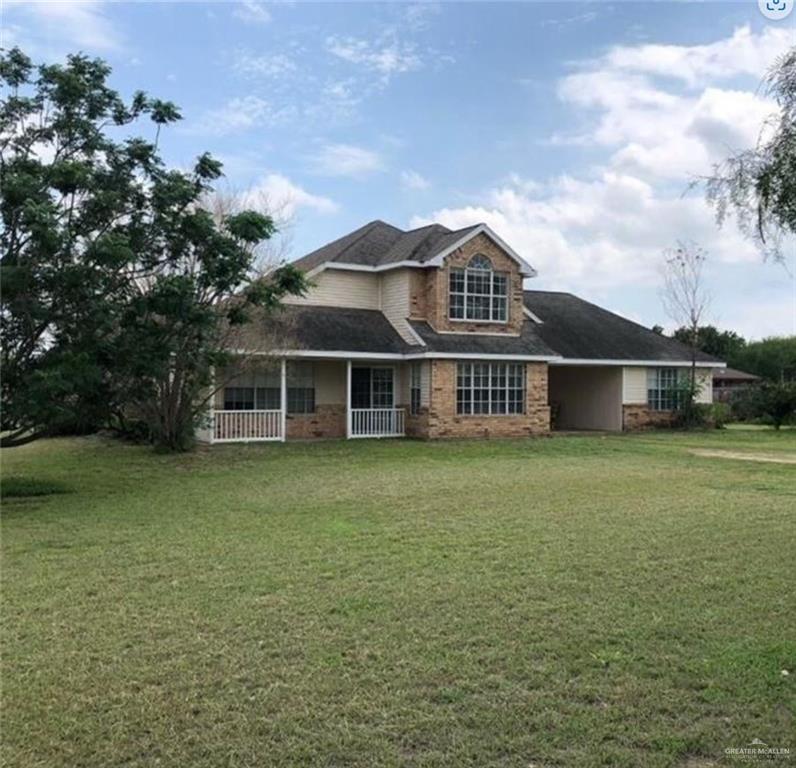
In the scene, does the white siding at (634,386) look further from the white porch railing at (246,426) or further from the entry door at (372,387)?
the white porch railing at (246,426)

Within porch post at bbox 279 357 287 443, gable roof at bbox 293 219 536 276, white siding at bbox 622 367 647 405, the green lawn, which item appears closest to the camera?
the green lawn

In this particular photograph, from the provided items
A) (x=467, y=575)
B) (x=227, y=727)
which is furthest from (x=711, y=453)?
(x=227, y=727)

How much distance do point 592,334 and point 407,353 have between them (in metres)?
9.15

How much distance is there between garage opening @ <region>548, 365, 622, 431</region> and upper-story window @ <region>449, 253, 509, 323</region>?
5253mm

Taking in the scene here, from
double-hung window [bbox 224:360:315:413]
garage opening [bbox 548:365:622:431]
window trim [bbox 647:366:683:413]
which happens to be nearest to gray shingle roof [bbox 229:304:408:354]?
double-hung window [bbox 224:360:315:413]

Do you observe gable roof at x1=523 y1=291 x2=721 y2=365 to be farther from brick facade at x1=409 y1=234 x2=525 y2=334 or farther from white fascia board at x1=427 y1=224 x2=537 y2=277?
white fascia board at x1=427 y1=224 x2=537 y2=277

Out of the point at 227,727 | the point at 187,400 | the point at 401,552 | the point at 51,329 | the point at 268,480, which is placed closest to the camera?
the point at 227,727

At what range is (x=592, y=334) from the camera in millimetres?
28859

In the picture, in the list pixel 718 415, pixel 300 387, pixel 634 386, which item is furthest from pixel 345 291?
pixel 718 415

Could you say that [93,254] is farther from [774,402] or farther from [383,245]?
[774,402]

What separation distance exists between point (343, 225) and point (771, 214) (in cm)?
2462

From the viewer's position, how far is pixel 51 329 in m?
12.0

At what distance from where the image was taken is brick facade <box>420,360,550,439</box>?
75.4 ft

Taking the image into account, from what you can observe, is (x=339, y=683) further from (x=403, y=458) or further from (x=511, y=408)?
(x=511, y=408)
